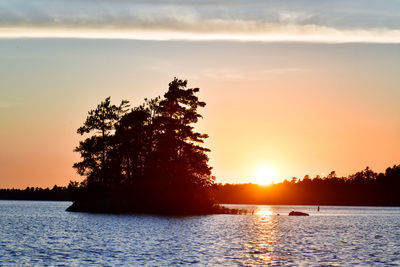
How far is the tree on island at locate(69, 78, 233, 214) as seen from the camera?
99.0 meters

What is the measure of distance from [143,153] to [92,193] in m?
11.5

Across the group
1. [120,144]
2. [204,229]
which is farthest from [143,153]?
[204,229]

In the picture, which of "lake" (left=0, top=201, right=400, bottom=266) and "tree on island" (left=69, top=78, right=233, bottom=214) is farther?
"tree on island" (left=69, top=78, right=233, bottom=214)

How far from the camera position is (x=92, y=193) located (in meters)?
105

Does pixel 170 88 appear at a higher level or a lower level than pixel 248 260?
higher

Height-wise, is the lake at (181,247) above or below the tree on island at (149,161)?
below

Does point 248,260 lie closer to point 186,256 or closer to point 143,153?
point 186,256

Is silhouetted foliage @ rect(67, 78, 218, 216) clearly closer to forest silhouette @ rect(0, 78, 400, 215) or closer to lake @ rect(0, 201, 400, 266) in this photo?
forest silhouette @ rect(0, 78, 400, 215)

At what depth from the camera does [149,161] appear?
103m

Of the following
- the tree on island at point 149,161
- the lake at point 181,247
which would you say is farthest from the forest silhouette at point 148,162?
the lake at point 181,247

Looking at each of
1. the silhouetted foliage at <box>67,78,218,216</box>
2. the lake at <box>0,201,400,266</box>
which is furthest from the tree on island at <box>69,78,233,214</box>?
the lake at <box>0,201,400,266</box>

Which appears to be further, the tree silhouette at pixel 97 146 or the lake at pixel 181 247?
the tree silhouette at pixel 97 146

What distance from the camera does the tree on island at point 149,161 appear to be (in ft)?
325

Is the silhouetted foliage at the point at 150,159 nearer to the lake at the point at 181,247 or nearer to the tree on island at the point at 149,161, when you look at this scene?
the tree on island at the point at 149,161
